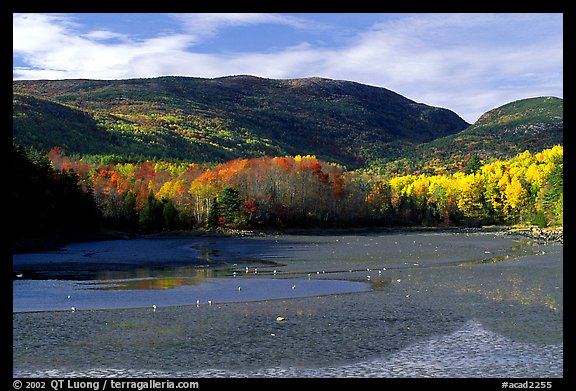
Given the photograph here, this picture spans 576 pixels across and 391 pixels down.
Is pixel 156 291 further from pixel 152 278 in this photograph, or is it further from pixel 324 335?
pixel 324 335

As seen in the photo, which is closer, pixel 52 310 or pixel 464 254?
pixel 52 310

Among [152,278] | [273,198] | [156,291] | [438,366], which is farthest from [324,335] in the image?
[273,198]

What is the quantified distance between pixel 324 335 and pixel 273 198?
340ft

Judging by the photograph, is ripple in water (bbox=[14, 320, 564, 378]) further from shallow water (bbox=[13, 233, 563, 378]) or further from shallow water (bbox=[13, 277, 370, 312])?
shallow water (bbox=[13, 277, 370, 312])

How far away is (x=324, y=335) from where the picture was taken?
21.9 metres

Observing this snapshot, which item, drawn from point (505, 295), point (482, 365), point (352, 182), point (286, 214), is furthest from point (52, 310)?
point (352, 182)

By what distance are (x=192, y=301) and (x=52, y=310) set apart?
655 cm

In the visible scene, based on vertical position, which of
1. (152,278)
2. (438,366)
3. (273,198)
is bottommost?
(438,366)

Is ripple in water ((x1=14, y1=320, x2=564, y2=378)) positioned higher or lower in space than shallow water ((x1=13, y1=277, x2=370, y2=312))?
lower

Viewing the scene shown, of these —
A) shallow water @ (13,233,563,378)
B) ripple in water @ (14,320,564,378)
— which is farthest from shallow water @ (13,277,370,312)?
ripple in water @ (14,320,564,378)

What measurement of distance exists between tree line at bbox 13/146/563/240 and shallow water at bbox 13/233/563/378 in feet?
190

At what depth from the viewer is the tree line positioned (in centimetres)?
9456

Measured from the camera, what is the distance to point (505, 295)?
3133cm
